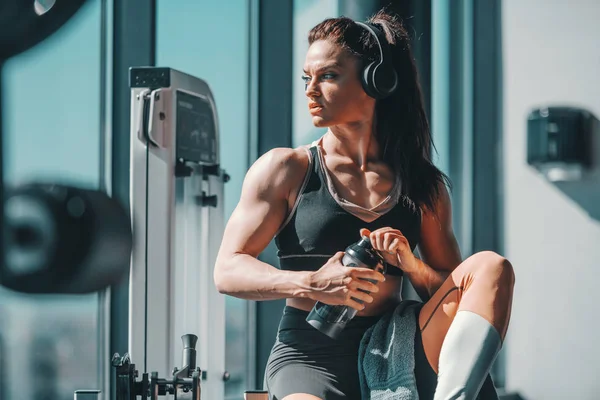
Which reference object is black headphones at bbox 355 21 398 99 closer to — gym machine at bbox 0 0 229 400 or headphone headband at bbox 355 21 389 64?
headphone headband at bbox 355 21 389 64

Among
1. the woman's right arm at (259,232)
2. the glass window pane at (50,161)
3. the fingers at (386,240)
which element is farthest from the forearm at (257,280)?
the glass window pane at (50,161)

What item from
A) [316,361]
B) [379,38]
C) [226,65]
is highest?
[226,65]

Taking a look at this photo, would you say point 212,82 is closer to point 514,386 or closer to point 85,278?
point 85,278

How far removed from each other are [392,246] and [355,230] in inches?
5.0

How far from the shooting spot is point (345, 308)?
1.43m

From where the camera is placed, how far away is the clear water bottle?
1.39m

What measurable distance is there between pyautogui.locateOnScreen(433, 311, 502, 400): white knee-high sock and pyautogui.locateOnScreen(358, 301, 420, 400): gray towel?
0.06 meters

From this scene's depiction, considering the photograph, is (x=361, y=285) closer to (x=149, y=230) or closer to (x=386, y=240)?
(x=386, y=240)

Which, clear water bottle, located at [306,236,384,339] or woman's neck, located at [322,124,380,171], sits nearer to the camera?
clear water bottle, located at [306,236,384,339]

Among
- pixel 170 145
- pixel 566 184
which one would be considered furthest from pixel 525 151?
pixel 170 145

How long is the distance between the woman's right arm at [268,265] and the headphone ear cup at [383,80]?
178mm

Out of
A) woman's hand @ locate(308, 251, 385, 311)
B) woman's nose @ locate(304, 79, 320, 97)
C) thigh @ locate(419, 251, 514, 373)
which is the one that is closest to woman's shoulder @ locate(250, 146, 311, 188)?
woman's nose @ locate(304, 79, 320, 97)

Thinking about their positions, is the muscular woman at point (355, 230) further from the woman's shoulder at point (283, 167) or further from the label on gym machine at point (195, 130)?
the label on gym machine at point (195, 130)

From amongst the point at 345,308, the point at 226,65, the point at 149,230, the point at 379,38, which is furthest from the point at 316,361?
the point at 226,65
